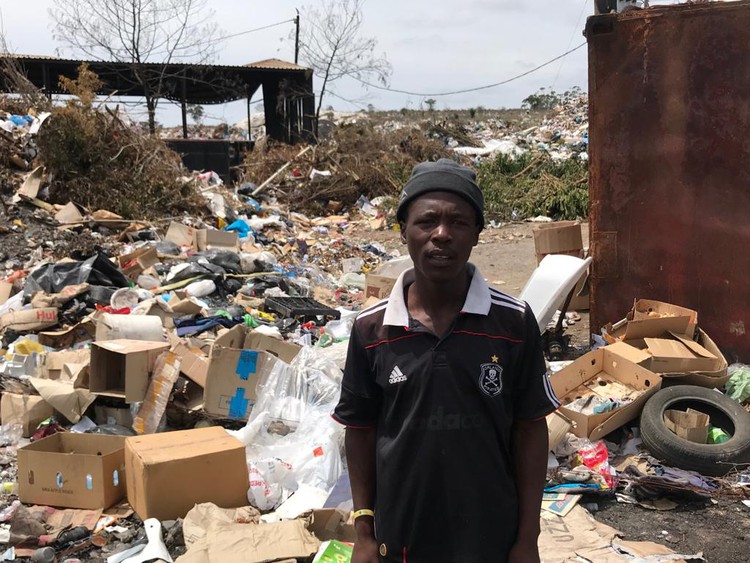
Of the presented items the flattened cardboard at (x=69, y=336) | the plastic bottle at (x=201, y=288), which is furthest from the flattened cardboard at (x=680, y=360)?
the flattened cardboard at (x=69, y=336)

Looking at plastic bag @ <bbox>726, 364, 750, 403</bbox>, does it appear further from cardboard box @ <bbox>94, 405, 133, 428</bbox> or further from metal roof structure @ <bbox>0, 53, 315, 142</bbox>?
metal roof structure @ <bbox>0, 53, 315, 142</bbox>

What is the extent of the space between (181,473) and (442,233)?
230 centimetres

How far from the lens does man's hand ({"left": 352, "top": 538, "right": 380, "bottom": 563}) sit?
1.56m

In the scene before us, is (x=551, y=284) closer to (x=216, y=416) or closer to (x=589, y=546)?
(x=589, y=546)

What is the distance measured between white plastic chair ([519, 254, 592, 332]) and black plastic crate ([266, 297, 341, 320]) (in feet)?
6.00

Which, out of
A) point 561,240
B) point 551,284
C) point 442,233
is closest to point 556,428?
point 551,284

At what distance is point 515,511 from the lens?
4.88 feet

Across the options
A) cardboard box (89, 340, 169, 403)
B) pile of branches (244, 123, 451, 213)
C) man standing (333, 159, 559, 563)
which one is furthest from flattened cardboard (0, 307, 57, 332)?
pile of branches (244, 123, 451, 213)

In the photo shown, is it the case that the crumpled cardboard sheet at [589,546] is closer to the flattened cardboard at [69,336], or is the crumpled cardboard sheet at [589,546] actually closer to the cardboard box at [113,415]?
the cardboard box at [113,415]

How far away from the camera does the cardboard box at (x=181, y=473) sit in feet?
10.4

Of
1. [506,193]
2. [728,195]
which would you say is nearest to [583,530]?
[728,195]

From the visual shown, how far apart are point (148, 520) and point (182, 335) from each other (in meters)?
2.49

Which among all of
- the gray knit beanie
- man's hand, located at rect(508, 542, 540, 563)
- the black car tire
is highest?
the gray knit beanie

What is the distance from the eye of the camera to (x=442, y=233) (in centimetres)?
145
